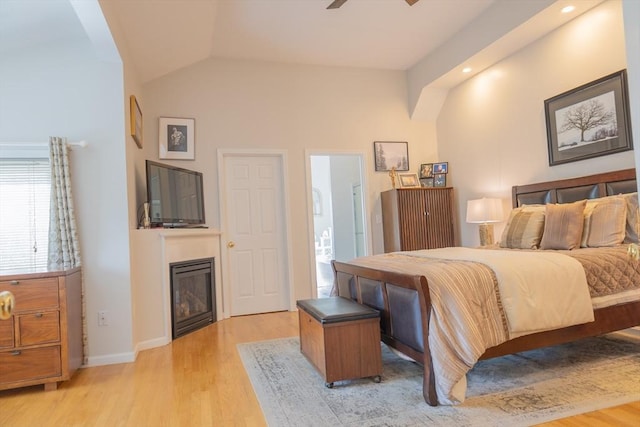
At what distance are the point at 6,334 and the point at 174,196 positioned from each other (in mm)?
1930

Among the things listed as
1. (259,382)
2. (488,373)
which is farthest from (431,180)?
(259,382)

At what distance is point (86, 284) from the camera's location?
3232 millimetres

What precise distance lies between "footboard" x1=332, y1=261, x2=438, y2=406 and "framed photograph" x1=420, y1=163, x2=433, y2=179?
9.64 ft

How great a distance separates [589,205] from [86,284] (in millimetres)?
4249

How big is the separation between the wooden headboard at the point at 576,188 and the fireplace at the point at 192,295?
3595 mm

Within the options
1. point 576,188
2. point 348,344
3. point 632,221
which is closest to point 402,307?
point 348,344

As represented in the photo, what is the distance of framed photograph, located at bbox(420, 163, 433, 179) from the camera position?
18.7ft

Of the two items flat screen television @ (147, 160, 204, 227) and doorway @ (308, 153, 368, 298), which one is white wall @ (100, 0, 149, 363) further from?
doorway @ (308, 153, 368, 298)

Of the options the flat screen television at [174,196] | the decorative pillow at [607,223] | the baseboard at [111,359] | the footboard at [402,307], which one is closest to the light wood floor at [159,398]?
the baseboard at [111,359]

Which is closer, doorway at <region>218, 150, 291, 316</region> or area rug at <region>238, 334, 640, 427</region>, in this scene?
area rug at <region>238, 334, 640, 427</region>

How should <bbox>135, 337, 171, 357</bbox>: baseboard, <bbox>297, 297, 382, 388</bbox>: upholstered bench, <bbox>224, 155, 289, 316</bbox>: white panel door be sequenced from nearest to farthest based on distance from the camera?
<bbox>297, 297, 382, 388</bbox>: upholstered bench, <bbox>135, 337, 171, 357</bbox>: baseboard, <bbox>224, 155, 289, 316</bbox>: white panel door

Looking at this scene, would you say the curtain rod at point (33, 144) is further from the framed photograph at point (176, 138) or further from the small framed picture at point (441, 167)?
the small framed picture at point (441, 167)

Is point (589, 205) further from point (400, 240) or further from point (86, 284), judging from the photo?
point (86, 284)

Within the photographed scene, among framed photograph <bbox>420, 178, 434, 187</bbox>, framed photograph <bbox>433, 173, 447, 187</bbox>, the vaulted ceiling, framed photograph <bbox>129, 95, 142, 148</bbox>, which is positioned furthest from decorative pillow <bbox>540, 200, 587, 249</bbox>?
framed photograph <bbox>129, 95, 142, 148</bbox>
